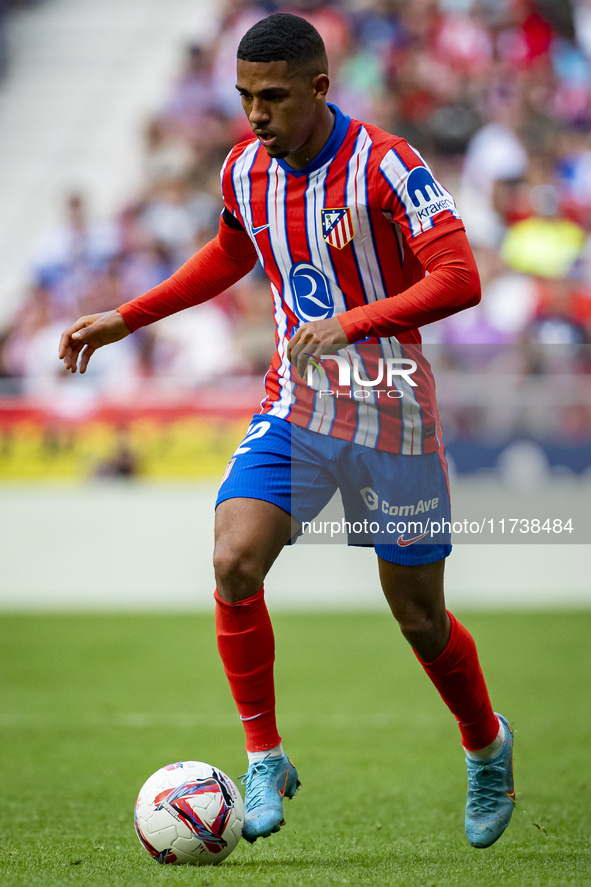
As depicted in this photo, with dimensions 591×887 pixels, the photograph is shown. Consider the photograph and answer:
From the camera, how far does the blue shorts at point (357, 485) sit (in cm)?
351

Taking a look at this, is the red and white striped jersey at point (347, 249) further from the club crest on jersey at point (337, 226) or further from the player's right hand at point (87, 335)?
the player's right hand at point (87, 335)

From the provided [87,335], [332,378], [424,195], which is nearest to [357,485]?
[332,378]

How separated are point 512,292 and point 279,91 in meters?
8.19

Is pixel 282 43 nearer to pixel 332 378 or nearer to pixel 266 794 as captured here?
pixel 332 378

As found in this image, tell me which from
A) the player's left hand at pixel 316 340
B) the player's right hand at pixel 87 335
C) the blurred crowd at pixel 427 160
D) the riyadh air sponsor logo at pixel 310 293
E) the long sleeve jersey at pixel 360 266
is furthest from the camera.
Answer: the blurred crowd at pixel 427 160

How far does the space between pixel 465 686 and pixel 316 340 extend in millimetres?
1323

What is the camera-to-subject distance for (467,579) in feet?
31.6

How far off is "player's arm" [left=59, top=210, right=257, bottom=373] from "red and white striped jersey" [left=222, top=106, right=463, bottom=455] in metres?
0.23

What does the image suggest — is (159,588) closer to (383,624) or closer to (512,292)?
(383,624)

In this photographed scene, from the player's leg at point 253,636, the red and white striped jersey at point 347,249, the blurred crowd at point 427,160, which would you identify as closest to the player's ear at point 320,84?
the red and white striped jersey at point 347,249

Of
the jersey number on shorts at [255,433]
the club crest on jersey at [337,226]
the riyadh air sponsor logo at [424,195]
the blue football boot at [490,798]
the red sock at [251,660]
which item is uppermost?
the riyadh air sponsor logo at [424,195]

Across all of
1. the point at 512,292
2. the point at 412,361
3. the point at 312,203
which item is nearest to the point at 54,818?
the point at 412,361

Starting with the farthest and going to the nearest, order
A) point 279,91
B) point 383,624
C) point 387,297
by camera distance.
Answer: point 383,624 → point 387,297 → point 279,91

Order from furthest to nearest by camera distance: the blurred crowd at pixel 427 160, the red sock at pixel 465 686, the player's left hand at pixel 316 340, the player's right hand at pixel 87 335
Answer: the blurred crowd at pixel 427 160 → the player's right hand at pixel 87 335 → the red sock at pixel 465 686 → the player's left hand at pixel 316 340
